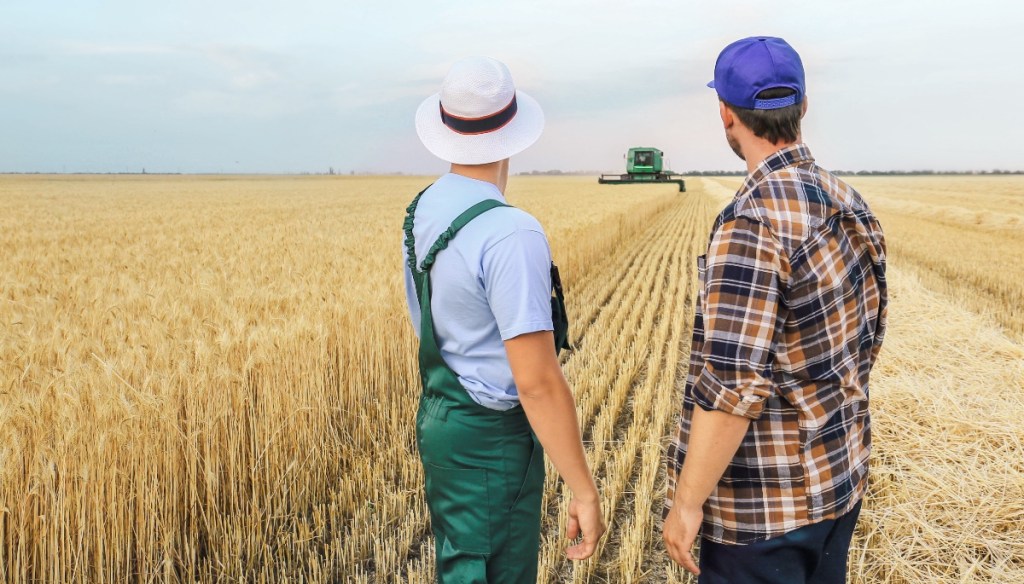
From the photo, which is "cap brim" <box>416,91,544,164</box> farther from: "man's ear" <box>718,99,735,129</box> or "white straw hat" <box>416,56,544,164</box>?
"man's ear" <box>718,99,735,129</box>

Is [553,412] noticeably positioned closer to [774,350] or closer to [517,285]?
[517,285]

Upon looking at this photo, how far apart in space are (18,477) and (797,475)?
244cm

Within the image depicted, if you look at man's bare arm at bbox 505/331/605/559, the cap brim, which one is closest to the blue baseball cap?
the cap brim

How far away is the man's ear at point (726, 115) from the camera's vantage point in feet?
4.79

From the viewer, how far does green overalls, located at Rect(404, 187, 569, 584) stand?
1.60m

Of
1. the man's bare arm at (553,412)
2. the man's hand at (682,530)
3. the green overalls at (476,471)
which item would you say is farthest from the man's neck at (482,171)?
the man's hand at (682,530)

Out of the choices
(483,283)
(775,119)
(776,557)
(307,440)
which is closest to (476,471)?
(483,283)

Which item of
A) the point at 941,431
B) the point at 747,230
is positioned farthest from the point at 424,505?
the point at 941,431

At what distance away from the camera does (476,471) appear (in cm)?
161

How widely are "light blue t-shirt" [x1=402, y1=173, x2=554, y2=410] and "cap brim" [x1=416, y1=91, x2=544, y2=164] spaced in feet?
0.19

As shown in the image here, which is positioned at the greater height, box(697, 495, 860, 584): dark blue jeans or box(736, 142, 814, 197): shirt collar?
box(736, 142, 814, 197): shirt collar

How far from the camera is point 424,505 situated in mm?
3395

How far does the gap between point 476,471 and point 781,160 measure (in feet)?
3.27

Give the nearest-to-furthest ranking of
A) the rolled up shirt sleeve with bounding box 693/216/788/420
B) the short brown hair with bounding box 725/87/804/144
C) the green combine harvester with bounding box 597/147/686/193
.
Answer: the rolled up shirt sleeve with bounding box 693/216/788/420 → the short brown hair with bounding box 725/87/804/144 → the green combine harvester with bounding box 597/147/686/193
